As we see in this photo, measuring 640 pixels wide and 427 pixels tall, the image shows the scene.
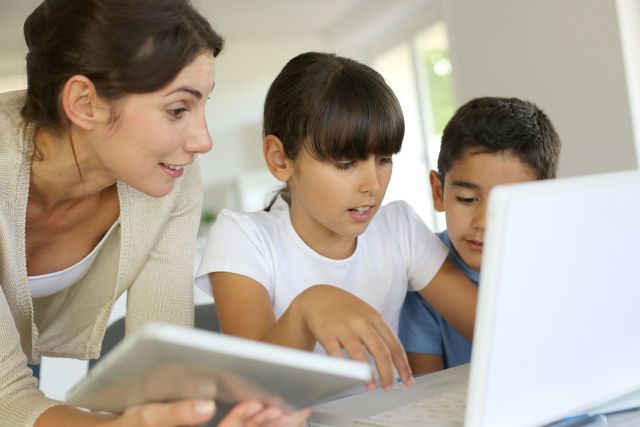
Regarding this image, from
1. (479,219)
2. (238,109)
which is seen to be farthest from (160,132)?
(238,109)

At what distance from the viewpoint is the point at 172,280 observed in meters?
1.31

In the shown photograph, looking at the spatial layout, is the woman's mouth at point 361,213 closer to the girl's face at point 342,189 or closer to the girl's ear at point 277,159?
the girl's face at point 342,189

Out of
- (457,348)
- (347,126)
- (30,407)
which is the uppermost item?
(347,126)

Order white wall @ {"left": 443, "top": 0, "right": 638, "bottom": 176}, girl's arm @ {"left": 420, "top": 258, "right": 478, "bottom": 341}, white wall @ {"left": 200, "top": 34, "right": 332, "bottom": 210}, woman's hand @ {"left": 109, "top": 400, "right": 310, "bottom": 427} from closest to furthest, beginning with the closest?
woman's hand @ {"left": 109, "top": 400, "right": 310, "bottom": 427}, girl's arm @ {"left": 420, "top": 258, "right": 478, "bottom": 341}, white wall @ {"left": 443, "top": 0, "right": 638, "bottom": 176}, white wall @ {"left": 200, "top": 34, "right": 332, "bottom": 210}

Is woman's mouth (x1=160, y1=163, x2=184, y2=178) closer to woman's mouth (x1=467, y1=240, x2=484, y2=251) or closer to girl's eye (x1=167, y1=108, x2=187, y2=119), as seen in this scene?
girl's eye (x1=167, y1=108, x2=187, y2=119)

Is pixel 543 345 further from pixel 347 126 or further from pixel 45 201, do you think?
pixel 45 201

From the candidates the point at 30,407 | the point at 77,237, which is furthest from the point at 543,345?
the point at 77,237

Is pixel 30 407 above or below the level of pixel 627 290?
below

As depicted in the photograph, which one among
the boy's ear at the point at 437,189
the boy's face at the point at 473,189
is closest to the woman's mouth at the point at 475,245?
the boy's face at the point at 473,189

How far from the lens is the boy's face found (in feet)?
4.60

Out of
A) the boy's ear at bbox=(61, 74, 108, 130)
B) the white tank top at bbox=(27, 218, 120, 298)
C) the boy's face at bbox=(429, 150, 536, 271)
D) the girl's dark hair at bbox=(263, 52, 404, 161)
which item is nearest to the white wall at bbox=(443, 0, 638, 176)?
the boy's face at bbox=(429, 150, 536, 271)

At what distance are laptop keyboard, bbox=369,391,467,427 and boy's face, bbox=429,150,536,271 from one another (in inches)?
20.0

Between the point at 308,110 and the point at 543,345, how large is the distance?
71cm

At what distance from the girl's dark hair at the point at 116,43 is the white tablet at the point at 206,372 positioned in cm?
47
